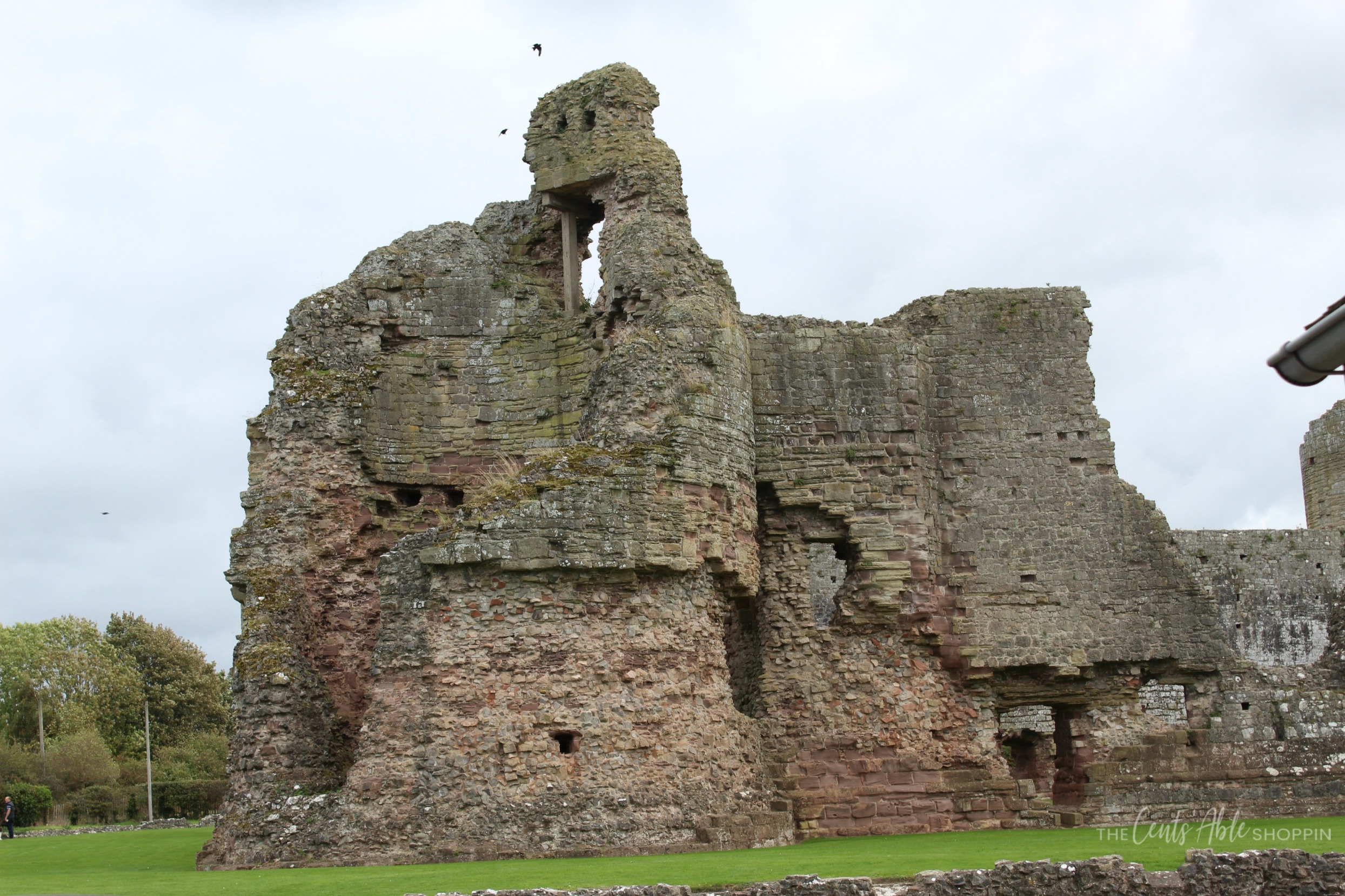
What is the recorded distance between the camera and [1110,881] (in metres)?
11.2

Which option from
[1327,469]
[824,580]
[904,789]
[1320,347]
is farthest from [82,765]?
[1320,347]

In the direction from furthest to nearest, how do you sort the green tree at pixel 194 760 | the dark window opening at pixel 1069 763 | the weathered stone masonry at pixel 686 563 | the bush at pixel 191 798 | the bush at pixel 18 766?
the green tree at pixel 194 760, the bush at pixel 18 766, the bush at pixel 191 798, the dark window opening at pixel 1069 763, the weathered stone masonry at pixel 686 563

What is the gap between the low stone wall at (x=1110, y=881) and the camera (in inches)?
439

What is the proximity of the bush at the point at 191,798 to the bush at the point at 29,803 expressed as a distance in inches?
112

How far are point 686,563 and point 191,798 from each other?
965 inches

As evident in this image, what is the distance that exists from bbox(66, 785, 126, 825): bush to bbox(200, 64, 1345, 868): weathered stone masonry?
2127 cm

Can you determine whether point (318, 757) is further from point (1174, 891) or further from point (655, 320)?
point (1174, 891)

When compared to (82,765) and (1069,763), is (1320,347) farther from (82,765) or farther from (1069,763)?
(82,765)

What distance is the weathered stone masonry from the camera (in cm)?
1561

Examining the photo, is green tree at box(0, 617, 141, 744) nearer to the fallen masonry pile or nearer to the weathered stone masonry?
the weathered stone masonry

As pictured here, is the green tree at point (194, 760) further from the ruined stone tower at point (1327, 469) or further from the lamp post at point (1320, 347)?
the lamp post at point (1320, 347)

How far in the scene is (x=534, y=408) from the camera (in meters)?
19.6

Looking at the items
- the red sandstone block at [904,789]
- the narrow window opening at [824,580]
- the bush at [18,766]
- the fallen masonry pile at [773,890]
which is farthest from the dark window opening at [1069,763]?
the bush at [18,766]

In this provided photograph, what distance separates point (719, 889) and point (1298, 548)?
896 inches
